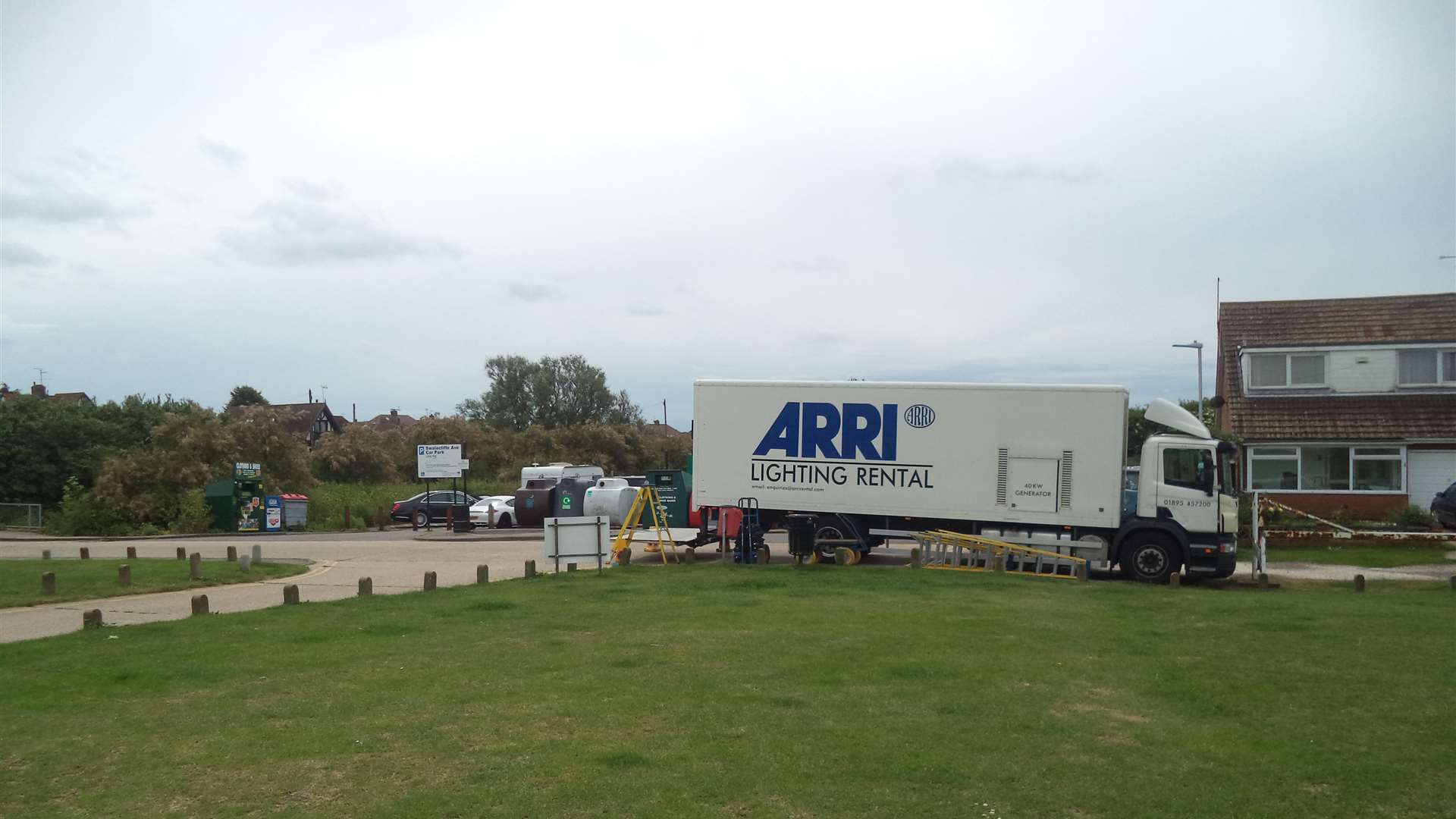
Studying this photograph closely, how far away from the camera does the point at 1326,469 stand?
32.9m

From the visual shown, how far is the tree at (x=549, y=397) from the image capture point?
277 feet

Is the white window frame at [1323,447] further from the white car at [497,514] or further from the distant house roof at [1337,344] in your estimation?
the white car at [497,514]

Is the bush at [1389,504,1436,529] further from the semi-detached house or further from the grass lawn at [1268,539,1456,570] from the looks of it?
the semi-detached house

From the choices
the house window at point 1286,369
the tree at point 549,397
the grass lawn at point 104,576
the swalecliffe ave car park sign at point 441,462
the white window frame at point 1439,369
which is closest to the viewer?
the grass lawn at point 104,576

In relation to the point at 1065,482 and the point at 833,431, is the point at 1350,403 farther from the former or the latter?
the point at 833,431

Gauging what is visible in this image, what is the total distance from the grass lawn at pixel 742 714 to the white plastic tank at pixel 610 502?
59.7 feet

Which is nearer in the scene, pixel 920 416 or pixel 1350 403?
pixel 920 416

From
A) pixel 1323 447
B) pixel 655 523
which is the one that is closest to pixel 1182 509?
pixel 655 523

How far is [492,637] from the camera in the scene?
37.7 ft

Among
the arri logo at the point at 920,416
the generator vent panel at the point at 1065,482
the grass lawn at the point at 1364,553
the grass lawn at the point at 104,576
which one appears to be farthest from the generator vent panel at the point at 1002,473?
the grass lawn at the point at 104,576

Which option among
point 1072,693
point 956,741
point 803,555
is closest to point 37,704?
point 956,741

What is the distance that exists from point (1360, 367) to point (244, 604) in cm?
3196

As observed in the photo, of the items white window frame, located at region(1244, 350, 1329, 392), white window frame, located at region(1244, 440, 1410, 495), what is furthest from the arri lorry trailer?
white window frame, located at region(1244, 350, 1329, 392)

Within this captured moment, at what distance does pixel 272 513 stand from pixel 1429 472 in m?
37.4
